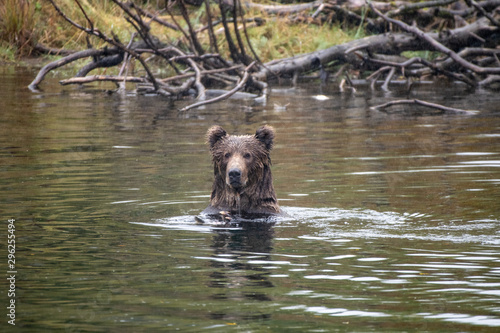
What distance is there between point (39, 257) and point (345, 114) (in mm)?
10861

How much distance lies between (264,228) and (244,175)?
2.64ft

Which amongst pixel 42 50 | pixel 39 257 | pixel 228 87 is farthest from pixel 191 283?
pixel 42 50

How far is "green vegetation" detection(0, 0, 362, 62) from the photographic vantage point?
78.2ft

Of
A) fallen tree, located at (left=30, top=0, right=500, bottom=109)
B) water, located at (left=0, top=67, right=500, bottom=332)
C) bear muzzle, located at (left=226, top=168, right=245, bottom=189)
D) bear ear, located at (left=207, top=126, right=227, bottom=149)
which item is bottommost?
water, located at (left=0, top=67, right=500, bottom=332)

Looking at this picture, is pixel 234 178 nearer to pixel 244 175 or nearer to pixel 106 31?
pixel 244 175

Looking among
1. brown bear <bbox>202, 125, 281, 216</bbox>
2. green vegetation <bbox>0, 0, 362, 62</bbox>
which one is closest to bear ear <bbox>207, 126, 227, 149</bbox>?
brown bear <bbox>202, 125, 281, 216</bbox>

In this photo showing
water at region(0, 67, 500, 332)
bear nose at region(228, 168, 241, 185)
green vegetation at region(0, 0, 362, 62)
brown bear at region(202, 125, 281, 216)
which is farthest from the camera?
green vegetation at region(0, 0, 362, 62)

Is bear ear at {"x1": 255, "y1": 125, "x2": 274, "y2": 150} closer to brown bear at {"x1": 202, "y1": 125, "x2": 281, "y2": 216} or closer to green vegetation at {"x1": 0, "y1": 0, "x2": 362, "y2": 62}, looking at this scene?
brown bear at {"x1": 202, "y1": 125, "x2": 281, "y2": 216}

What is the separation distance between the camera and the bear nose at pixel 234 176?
8.59m

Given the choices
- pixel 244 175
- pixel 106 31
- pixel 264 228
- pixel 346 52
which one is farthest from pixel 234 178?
pixel 106 31

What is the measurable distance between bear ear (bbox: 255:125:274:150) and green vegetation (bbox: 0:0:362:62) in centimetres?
1392

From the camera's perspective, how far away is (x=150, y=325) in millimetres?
4770

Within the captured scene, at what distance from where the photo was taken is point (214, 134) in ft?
30.1

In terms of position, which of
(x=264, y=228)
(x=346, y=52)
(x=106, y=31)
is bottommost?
(x=264, y=228)
